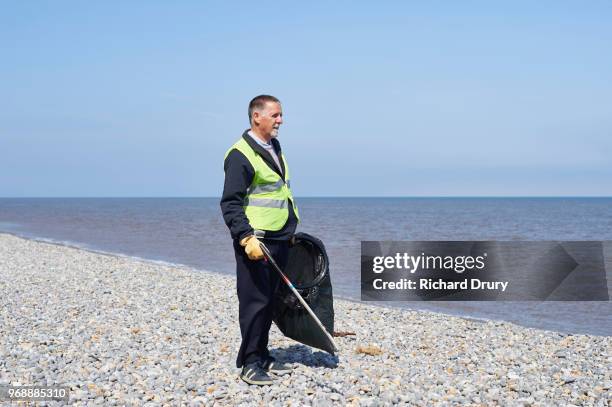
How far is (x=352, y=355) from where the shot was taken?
6.60m

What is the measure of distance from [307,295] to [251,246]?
1094 mm

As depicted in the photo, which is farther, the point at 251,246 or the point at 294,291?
the point at 294,291

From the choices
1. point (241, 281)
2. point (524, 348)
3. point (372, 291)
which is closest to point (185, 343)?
point (241, 281)

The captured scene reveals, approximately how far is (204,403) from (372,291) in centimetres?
934

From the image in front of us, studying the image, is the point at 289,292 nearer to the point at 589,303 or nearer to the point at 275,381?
the point at 275,381

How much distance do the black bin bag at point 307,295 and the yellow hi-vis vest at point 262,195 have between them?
58 centimetres

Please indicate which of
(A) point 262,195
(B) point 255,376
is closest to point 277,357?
(B) point 255,376

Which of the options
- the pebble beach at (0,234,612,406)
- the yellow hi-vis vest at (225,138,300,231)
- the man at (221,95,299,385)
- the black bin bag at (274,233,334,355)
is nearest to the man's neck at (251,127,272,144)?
the man at (221,95,299,385)

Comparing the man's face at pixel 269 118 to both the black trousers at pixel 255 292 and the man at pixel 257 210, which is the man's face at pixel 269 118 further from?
the black trousers at pixel 255 292

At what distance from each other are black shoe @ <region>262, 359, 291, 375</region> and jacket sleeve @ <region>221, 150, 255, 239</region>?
145cm

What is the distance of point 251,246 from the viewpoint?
4.73 metres

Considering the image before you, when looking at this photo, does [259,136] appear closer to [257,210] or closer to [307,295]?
[257,210]

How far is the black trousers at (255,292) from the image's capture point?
16.4ft

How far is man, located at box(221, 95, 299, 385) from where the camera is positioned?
4.79m
